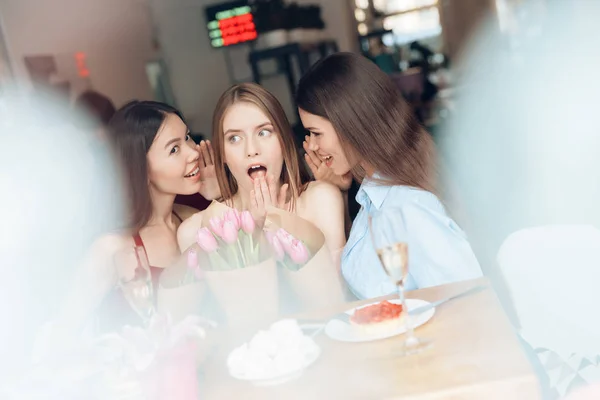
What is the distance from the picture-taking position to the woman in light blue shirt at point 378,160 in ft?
6.27

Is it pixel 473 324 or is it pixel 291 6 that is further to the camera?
pixel 291 6

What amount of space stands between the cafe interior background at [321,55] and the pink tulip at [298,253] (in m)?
0.47

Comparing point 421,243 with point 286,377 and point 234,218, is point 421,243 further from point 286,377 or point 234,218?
point 286,377

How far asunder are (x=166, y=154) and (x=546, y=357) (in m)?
1.24

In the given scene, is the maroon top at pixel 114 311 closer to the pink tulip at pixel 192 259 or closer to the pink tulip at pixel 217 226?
the pink tulip at pixel 192 259

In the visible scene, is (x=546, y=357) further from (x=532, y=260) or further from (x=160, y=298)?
(x=160, y=298)

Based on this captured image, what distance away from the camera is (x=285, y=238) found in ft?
6.82

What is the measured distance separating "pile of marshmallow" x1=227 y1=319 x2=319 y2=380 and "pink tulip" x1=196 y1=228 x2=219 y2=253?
2.40ft

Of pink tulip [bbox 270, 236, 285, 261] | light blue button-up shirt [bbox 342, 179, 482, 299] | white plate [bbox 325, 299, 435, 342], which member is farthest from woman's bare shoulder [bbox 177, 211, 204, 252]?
white plate [bbox 325, 299, 435, 342]

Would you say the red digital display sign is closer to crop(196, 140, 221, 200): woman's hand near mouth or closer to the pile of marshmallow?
crop(196, 140, 221, 200): woman's hand near mouth

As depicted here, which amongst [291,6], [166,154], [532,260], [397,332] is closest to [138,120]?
[166,154]

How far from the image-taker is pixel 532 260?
6.59 feet

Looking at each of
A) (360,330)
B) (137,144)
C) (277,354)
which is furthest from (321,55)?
(277,354)

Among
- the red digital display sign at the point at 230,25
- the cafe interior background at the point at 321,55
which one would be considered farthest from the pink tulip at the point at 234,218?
the red digital display sign at the point at 230,25
